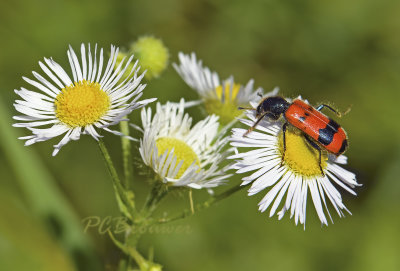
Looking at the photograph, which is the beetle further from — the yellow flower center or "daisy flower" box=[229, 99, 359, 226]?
the yellow flower center

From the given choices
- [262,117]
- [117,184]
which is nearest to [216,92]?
[262,117]

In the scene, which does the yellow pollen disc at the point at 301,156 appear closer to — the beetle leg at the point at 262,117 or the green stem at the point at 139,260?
the beetle leg at the point at 262,117

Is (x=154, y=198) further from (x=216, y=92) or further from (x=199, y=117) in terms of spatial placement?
(x=199, y=117)

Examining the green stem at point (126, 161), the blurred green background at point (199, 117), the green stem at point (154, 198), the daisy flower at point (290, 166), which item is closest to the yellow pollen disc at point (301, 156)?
the daisy flower at point (290, 166)

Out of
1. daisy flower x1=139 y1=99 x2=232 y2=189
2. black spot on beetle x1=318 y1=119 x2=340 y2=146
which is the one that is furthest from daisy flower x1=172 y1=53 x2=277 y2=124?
black spot on beetle x1=318 y1=119 x2=340 y2=146

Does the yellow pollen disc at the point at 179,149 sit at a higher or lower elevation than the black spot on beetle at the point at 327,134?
higher

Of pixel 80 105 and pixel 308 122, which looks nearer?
pixel 80 105

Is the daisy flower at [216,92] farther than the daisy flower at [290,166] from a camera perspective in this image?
Yes
